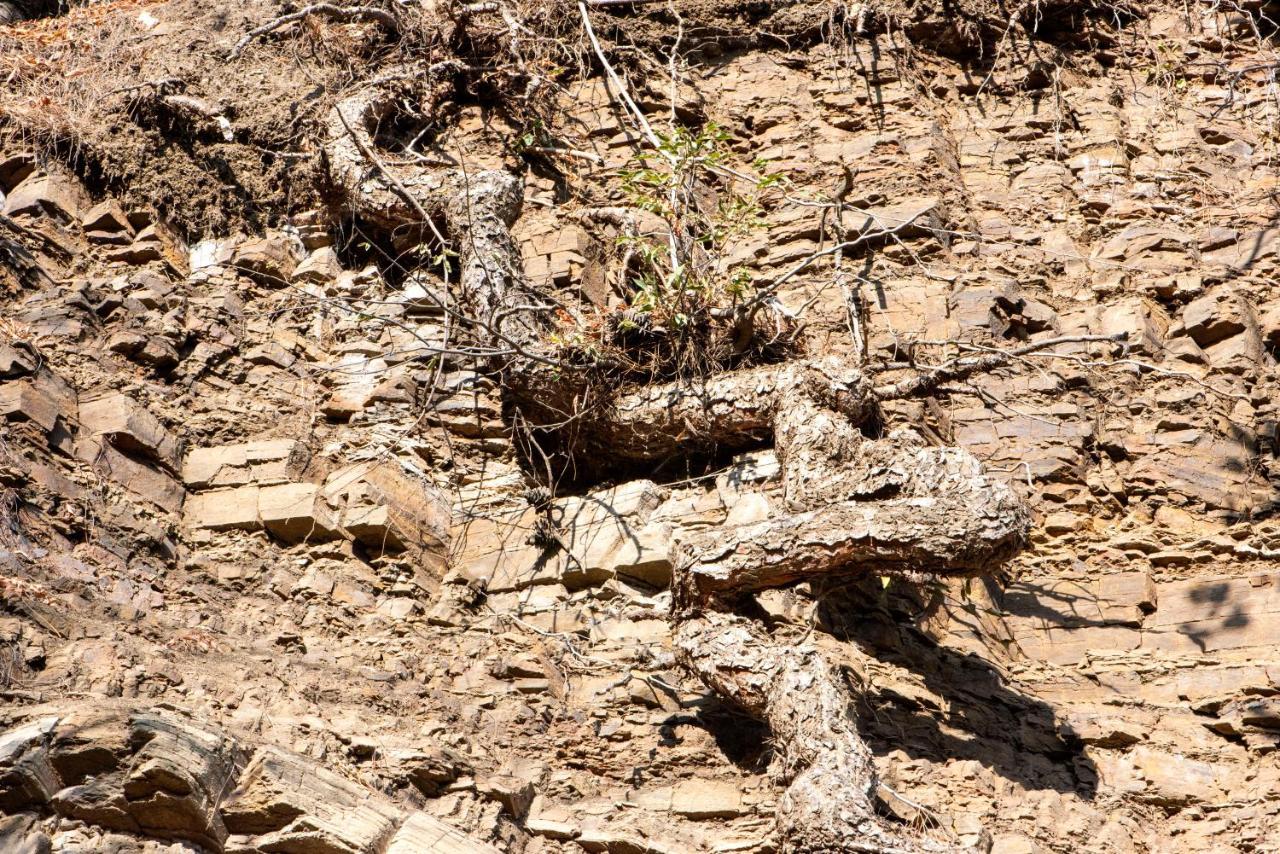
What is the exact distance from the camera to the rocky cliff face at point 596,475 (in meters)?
4.53

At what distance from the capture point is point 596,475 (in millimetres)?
6230

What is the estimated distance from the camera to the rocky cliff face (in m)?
4.53

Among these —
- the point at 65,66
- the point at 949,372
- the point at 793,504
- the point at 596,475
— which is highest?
the point at 65,66

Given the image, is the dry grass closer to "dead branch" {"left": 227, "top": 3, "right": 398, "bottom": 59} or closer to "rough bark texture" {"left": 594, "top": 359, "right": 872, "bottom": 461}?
"dead branch" {"left": 227, "top": 3, "right": 398, "bottom": 59}

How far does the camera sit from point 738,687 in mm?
4840

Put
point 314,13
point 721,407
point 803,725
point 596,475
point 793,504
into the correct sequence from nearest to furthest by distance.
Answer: point 803,725 → point 793,504 → point 721,407 → point 596,475 → point 314,13

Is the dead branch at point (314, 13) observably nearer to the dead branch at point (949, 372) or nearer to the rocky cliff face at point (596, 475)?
the rocky cliff face at point (596, 475)

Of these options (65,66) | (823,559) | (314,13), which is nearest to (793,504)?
(823,559)

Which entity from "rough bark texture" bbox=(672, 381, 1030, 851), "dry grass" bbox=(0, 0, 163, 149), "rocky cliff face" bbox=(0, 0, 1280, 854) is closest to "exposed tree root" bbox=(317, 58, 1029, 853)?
"rough bark texture" bbox=(672, 381, 1030, 851)

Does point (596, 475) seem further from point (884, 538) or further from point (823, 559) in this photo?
point (884, 538)

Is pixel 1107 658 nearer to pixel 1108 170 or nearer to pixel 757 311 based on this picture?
pixel 757 311

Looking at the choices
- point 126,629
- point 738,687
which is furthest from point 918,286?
point 126,629

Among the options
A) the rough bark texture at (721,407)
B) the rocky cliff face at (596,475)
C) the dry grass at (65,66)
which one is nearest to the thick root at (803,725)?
the rocky cliff face at (596,475)

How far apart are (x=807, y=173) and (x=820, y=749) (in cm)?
375
